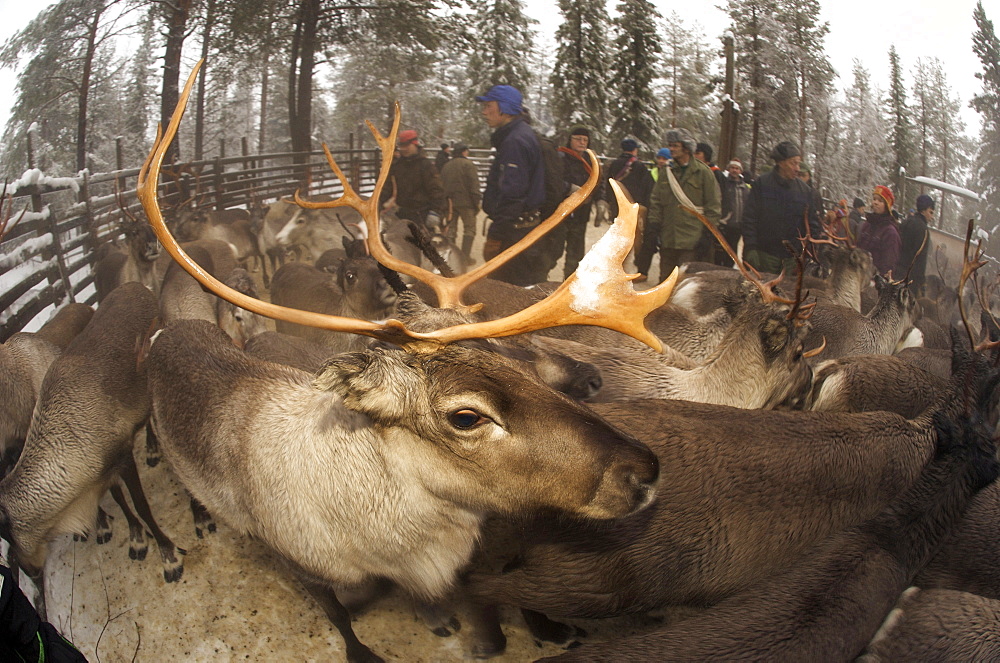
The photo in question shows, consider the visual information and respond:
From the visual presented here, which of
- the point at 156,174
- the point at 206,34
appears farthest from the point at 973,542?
the point at 206,34

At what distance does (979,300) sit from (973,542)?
1077 millimetres

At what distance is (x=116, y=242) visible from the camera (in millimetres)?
3551

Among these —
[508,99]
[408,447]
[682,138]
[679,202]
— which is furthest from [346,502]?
[682,138]

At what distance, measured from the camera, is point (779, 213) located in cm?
321

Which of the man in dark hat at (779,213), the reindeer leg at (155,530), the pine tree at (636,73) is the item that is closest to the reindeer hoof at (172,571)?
the reindeer leg at (155,530)

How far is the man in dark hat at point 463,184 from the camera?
317 cm

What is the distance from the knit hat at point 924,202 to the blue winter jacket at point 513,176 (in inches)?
67.8

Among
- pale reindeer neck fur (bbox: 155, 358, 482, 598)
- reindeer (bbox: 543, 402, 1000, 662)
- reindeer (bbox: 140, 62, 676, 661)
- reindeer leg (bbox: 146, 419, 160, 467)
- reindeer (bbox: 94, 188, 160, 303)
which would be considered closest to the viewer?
reindeer (bbox: 140, 62, 676, 661)

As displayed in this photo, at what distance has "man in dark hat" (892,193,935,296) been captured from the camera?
313 cm

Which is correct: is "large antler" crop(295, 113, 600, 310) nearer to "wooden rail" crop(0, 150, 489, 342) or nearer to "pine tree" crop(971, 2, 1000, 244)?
"wooden rail" crop(0, 150, 489, 342)

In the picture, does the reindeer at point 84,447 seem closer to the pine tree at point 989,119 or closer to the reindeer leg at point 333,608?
the reindeer leg at point 333,608

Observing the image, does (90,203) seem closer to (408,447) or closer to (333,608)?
(408,447)

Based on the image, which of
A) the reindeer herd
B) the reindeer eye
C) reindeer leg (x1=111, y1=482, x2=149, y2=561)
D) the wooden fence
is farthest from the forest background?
reindeer leg (x1=111, y1=482, x2=149, y2=561)

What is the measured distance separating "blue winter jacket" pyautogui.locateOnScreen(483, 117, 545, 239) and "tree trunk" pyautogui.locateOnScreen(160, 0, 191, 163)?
1.45 meters
